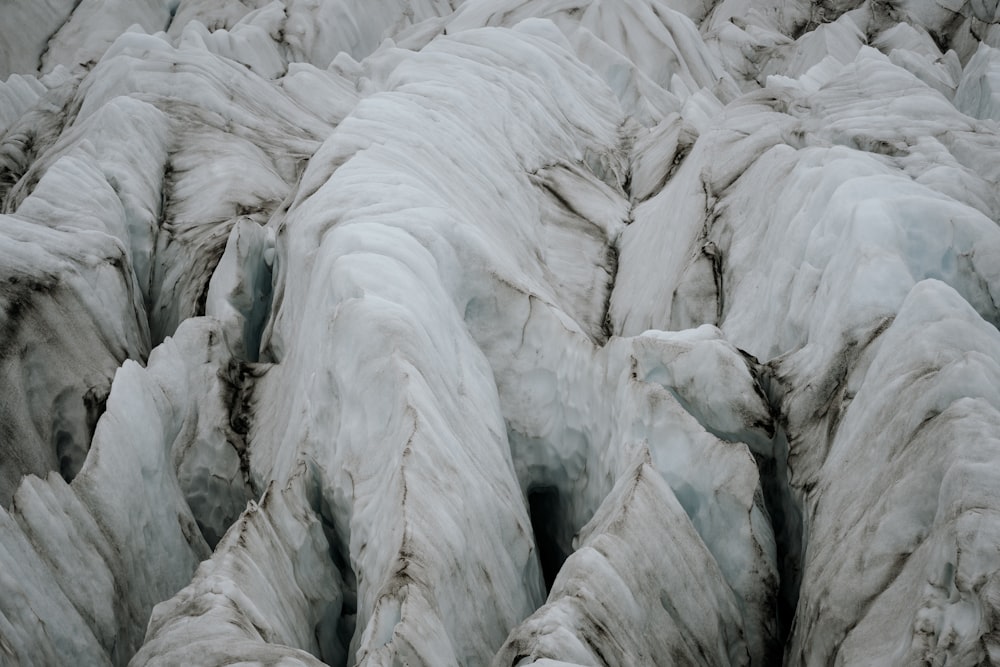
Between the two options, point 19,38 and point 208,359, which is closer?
point 208,359

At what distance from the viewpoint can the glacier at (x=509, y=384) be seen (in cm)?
537

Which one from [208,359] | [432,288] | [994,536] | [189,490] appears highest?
[994,536]

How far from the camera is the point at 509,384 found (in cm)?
808

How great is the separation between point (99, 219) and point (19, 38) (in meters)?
21.1

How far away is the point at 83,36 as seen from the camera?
28422mm

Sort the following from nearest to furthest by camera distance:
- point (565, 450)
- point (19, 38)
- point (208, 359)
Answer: point (565, 450) < point (208, 359) < point (19, 38)

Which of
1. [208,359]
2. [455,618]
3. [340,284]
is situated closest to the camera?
[455,618]

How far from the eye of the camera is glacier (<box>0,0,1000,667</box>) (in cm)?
537

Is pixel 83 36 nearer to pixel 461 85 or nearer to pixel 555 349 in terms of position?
pixel 461 85

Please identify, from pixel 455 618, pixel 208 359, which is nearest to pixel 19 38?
pixel 208 359

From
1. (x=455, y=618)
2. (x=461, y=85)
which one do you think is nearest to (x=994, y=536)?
(x=455, y=618)

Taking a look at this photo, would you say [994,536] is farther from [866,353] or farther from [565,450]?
[565,450]

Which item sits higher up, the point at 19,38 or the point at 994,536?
the point at 994,536

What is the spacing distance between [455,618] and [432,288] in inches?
112
